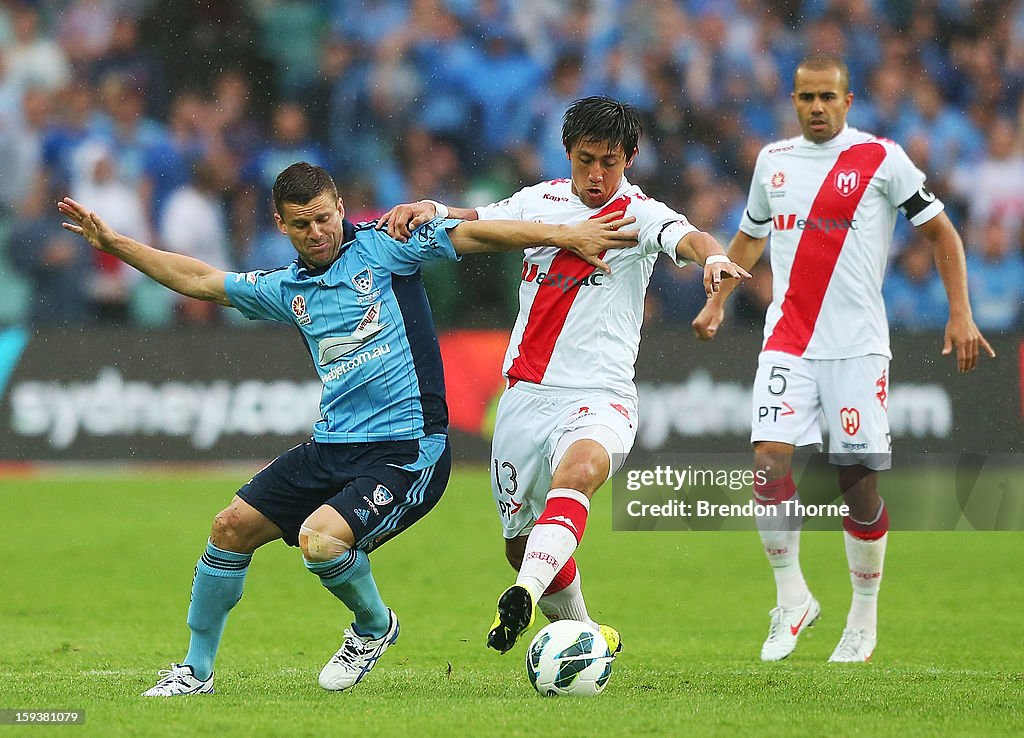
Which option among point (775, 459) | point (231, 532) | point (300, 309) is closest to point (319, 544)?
point (231, 532)

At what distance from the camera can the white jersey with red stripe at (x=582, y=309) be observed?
19.5 ft

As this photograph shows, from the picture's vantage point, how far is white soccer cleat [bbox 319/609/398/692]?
5547 mm

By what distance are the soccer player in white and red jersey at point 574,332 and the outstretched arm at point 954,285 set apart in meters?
1.59

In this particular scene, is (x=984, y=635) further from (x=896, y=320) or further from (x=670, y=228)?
(x=896, y=320)

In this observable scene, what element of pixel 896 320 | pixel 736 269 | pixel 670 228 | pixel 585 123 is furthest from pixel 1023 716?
pixel 896 320

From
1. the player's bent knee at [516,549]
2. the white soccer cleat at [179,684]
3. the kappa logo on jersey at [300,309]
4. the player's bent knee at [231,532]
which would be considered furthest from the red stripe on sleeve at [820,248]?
the white soccer cleat at [179,684]

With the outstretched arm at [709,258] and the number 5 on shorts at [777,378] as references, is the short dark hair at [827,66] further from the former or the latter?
the outstretched arm at [709,258]

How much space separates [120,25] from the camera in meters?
16.2

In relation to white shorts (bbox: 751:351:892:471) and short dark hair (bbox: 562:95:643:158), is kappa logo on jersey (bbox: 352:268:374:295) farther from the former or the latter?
white shorts (bbox: 751:351:892:471)

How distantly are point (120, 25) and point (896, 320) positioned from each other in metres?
8.95

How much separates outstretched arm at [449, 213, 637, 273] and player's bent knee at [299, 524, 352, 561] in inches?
47.5

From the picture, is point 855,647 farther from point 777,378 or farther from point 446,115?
point 446,115

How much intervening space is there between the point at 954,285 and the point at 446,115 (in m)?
9.11

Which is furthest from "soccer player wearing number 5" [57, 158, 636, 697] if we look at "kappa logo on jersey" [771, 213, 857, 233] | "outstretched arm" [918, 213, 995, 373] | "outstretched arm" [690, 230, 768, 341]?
"outstretched arm" [918, 213, 995, 373]
